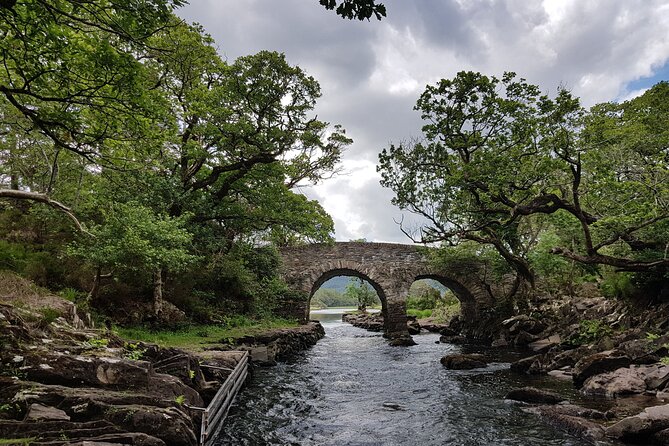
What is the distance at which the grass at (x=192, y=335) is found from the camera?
10.5 metres

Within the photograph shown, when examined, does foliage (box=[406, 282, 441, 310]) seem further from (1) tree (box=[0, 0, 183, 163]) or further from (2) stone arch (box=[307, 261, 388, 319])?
(1) tree (box=[0, 0, 183, 163])

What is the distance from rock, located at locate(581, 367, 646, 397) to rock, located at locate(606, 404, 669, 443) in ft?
7.29

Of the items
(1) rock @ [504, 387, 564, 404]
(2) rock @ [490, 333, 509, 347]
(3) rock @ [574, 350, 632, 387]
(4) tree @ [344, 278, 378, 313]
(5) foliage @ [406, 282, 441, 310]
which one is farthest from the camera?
(4) tree @ [344, 278, 378, 313]

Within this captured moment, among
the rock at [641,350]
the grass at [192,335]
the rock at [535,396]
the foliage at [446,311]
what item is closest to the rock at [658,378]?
the rock at [641,350]

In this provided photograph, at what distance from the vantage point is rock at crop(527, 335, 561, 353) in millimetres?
13870

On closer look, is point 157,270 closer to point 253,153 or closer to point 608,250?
point 253,153

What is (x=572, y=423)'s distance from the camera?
20.2ft

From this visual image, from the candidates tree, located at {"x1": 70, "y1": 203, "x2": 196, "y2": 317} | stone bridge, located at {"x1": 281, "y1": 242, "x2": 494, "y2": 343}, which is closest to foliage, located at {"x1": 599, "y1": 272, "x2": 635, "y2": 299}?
stone bridge, located at {"x1": 281, "y1": 242, "x2": 494, "y2": 343}

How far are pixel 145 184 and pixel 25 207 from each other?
5.93 m

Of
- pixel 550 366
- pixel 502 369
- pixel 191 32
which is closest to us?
pixel 550 366

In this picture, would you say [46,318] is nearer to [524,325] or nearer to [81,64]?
[81,64]

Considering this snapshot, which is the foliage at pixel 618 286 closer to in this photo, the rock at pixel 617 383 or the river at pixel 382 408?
the river at pixel 382 408

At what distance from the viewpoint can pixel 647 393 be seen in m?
7.40

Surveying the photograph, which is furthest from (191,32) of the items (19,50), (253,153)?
(19,50)
